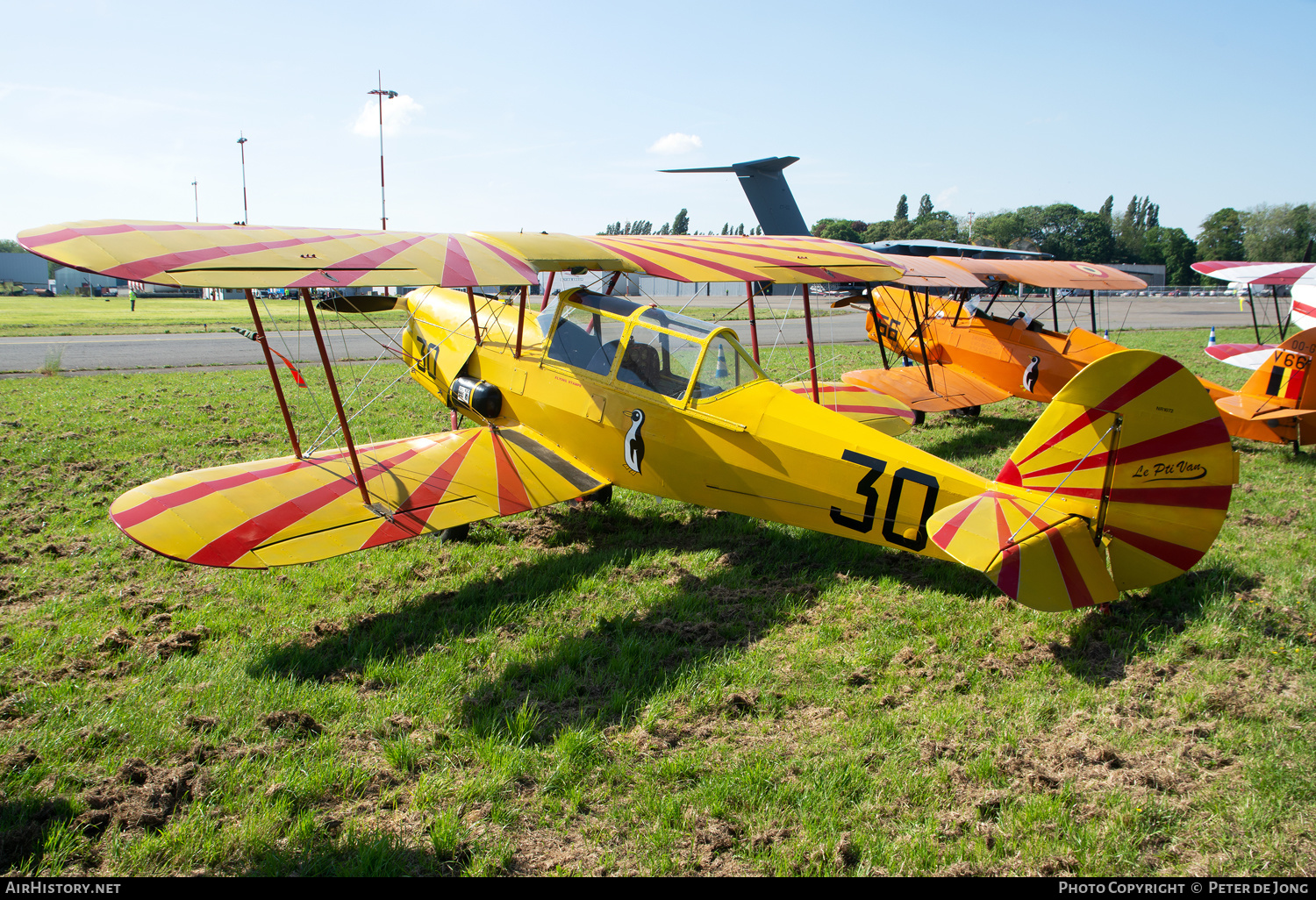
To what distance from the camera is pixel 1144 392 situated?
3.99 meters

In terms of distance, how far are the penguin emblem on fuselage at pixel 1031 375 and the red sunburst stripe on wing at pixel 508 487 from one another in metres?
8.07

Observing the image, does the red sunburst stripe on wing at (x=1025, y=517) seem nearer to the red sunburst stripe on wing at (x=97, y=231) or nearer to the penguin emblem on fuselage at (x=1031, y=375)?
the red sunburst stripe on wing at (x=97, y=231)

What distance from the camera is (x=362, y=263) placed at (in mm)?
4730

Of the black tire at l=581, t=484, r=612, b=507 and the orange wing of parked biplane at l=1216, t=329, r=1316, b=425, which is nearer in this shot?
the black tire at l=581, t=484, r=612, b=507

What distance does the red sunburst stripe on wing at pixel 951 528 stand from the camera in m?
4.03

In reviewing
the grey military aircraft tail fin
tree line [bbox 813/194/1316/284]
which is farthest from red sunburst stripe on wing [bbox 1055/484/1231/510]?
tree line [bbox 813/194/1316/284]

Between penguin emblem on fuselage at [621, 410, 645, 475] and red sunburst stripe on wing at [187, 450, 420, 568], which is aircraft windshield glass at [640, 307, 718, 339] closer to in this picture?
penguin emblem on fuselage at [621, 410, 645, 475]

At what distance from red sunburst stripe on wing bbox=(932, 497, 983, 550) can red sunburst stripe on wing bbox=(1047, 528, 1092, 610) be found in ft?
1.41

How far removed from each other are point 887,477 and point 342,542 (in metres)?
3.56

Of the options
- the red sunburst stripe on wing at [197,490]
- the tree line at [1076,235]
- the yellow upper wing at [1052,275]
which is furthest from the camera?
the tree line at [1076,235]

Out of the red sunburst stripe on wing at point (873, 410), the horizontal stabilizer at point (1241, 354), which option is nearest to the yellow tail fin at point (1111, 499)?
the red sunburst stripe on wing at point (873, 410)

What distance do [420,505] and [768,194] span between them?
2566 cm

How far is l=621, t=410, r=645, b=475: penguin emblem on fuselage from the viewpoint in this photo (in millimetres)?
5852

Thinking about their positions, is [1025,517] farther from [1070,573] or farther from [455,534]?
[455,534]
